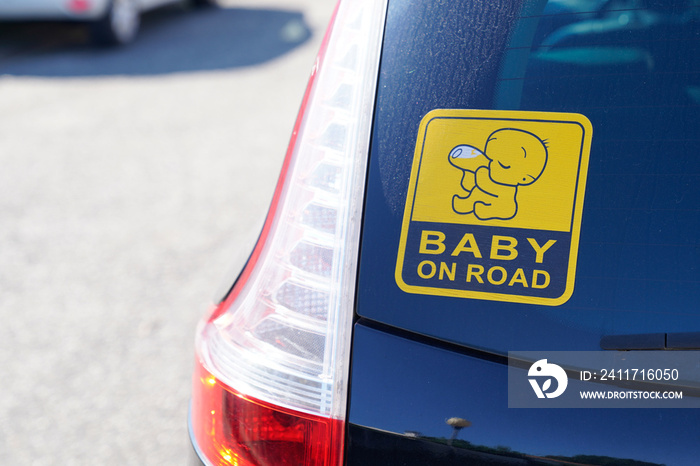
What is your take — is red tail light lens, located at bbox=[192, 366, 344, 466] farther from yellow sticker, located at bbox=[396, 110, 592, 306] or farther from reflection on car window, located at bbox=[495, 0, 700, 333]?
reflection on car window, located at bbox=[495, 0, 700, 333]

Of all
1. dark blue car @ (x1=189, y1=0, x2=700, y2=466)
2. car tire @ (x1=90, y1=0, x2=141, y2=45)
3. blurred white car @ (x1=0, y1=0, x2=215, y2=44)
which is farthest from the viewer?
car tire @ (x1=90, y1=0, x2=141, y2=45)

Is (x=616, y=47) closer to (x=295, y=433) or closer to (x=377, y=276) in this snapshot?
(x=377, y=276)

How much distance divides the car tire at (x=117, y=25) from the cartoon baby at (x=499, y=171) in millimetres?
8254

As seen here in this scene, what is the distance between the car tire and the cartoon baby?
8254 millimetres

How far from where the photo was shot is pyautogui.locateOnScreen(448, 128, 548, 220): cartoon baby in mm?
1019

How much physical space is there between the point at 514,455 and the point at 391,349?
235 millimetres

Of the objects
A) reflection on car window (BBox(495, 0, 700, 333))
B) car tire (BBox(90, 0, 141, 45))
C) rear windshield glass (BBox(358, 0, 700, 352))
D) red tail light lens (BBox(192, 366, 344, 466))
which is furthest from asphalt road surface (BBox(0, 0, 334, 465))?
reflection on car window (BBox(495, 0, 700, 333))

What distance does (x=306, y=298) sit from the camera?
1112 mm

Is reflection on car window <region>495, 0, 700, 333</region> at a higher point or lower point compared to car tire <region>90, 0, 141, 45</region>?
lower

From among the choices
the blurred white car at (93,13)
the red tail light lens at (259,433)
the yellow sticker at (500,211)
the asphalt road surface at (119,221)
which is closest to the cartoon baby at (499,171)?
the yellow sticker at (500,211)

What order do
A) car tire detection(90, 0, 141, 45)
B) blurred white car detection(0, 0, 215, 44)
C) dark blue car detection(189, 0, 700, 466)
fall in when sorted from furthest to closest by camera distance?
car tire detection(90, 0, 141, 45)
blurred white car detection(0, 0, 215, 44)
dark blue car detection(189, 0, 700, 466)

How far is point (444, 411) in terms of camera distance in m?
0.99

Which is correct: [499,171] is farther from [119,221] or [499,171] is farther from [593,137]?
[119,221]

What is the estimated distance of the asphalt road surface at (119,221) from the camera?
259cm
